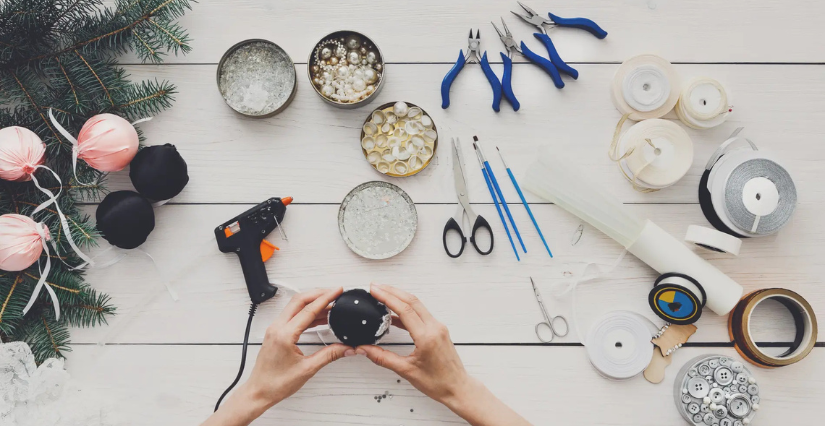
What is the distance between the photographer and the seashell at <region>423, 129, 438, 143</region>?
42.7 inches

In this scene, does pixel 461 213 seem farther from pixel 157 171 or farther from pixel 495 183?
pixel 157 171

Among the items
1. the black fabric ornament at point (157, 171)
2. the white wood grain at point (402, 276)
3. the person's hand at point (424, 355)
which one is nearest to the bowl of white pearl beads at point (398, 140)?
the white wood grain at point (402, 276)

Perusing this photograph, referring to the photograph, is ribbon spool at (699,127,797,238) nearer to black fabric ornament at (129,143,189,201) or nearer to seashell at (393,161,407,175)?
seashell at (393,161,407,175)

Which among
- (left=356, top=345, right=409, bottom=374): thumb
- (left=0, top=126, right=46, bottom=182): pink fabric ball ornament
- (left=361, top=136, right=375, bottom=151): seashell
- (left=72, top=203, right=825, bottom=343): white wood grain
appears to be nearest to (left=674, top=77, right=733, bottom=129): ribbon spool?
(left=72, top=203, right=825, bottom=343): white wood grain

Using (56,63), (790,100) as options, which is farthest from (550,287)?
(56,63)

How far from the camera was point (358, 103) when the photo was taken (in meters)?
1.06

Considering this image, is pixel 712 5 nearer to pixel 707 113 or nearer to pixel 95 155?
pixel 707 113

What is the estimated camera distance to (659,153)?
106 cm

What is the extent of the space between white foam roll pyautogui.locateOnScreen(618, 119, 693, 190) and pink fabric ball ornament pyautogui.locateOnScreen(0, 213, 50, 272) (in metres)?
1.13

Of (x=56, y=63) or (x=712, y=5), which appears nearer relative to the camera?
(x=56, y=63)

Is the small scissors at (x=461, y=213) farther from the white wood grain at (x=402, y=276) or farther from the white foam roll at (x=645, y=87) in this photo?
the white foam roll at (x=645, y=87)

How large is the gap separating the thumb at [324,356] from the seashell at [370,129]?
0.43 metres

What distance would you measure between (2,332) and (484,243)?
1.00 metres

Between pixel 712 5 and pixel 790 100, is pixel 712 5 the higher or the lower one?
the higher one
